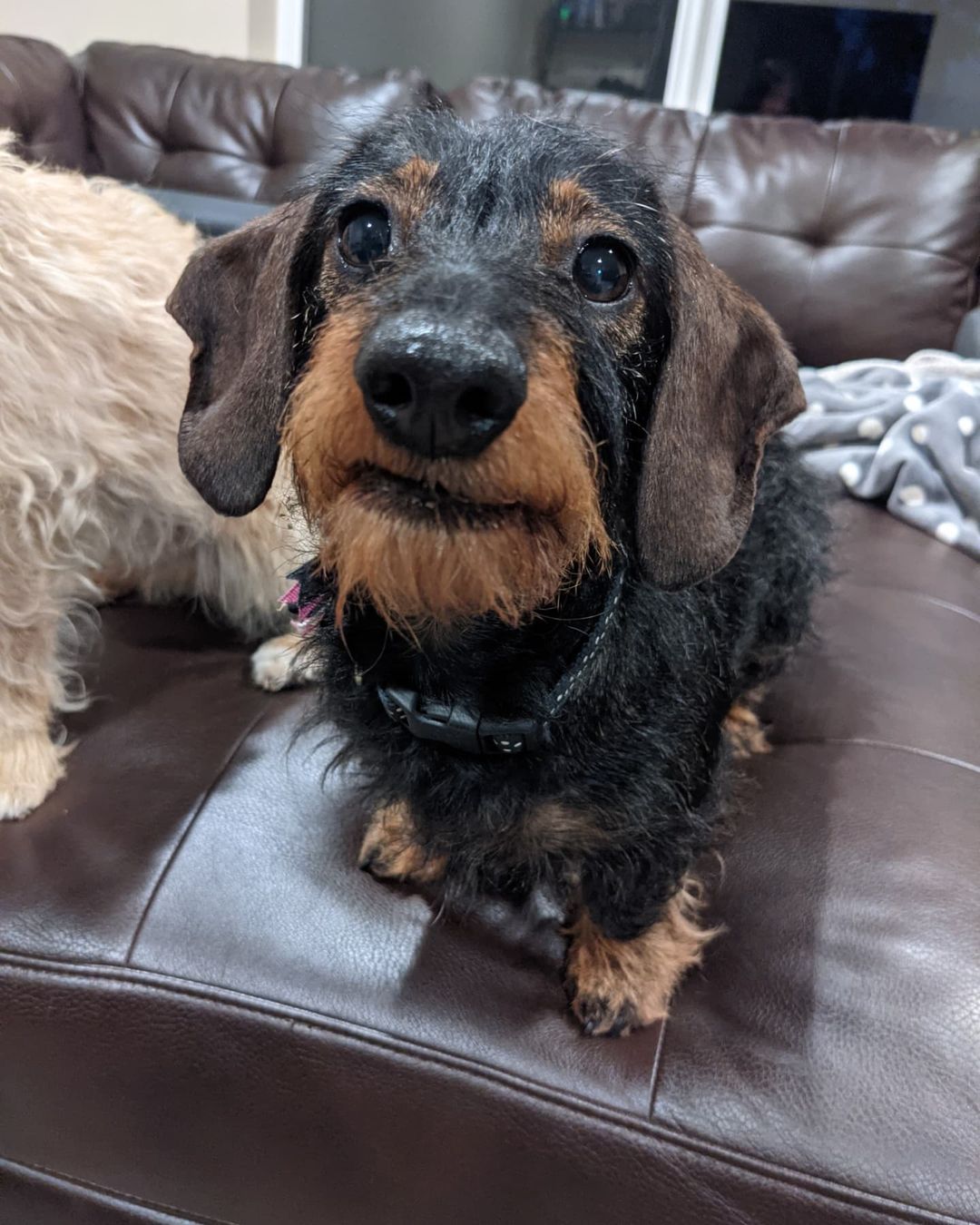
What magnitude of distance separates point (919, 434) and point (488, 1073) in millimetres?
1460

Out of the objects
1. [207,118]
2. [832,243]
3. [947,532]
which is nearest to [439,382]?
[947,532]

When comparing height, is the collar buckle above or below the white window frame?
below

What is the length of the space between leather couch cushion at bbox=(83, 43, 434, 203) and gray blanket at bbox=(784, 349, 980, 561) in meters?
1.27

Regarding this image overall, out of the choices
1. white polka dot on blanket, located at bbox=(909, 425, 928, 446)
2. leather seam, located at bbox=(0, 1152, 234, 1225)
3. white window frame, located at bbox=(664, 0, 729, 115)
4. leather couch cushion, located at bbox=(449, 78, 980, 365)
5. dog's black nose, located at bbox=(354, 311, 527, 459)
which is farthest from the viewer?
white window frame, located at bbox=(664, 0, 729, 115)

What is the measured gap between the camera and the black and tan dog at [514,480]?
1.98 feet

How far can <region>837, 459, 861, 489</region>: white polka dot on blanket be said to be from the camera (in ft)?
5.88

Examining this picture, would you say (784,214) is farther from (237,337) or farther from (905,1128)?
(905,1128)

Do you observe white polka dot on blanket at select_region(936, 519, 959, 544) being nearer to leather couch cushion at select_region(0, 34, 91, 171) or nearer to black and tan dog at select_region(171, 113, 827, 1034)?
black and tan dog at select_region(171, 113, 827, 1034)

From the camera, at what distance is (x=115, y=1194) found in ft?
3.28

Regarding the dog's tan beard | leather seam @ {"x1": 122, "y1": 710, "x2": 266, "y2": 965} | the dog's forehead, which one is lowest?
leather seam @ {"x1": 122, "y1": 710, "x2": 266, "y2": 965}

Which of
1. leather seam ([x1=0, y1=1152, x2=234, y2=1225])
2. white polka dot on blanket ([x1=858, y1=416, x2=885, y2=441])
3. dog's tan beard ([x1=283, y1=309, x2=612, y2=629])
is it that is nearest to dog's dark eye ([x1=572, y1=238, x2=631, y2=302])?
dog's tan beard ([x1=283, y1=309, x2=612, y2=629])

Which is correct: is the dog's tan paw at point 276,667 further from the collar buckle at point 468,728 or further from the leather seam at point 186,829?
the collar buckle at point 468,728

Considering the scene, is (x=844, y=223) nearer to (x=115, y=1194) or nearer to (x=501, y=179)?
(x=501, y=179)

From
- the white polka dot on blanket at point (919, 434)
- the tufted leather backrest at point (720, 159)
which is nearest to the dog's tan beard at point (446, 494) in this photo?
the white polka dot on blanket at point (919, 434)
